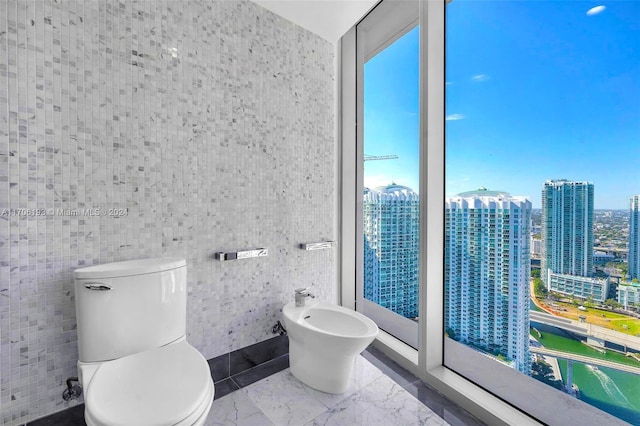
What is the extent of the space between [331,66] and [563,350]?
2216 mm

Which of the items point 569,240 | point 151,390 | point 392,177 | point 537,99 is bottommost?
point 151,390

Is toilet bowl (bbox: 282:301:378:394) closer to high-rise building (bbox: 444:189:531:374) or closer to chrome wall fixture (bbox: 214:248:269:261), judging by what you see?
chrome wall fixture (bbox: 214:248:269:261)

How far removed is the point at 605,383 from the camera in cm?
123

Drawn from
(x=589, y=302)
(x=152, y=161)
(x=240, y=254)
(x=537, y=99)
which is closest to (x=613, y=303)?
(x=589, y=302)

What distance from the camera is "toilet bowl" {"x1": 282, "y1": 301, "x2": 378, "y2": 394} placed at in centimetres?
154

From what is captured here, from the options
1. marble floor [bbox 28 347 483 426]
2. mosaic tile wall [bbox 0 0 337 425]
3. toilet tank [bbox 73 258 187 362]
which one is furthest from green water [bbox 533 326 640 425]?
toilet tank [bbox 73 258 187 362]

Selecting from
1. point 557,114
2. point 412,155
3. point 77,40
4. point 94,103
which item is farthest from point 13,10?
point 557,114

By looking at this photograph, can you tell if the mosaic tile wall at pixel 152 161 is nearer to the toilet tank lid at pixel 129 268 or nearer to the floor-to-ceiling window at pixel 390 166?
the toilet tank lid at pixel 129 268

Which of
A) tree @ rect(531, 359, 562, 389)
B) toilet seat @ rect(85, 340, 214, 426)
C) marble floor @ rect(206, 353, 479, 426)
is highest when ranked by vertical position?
toilet seat @ rect(85, 340, 214, 426)

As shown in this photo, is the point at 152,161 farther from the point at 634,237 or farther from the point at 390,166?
the point at 634,237

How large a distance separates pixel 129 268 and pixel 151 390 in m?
0.53

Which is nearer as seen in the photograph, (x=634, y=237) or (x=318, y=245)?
(x=634, y=237)

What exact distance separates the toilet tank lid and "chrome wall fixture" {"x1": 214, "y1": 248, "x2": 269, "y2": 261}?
0.80 ft

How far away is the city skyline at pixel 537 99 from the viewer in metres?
1.20
